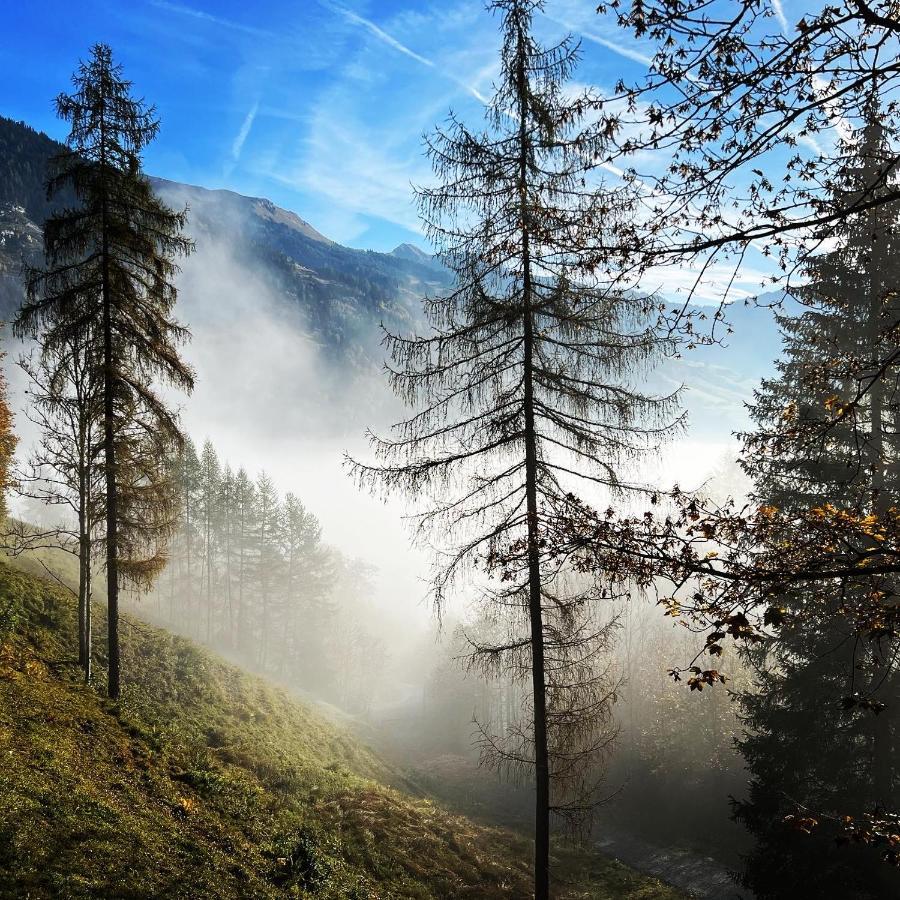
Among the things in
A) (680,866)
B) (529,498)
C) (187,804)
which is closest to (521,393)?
(529,498)

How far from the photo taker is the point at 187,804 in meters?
10.9

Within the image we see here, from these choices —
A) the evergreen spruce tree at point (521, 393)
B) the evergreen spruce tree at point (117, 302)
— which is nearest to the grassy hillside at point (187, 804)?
the evergreen spruce tree at point (117, 302)

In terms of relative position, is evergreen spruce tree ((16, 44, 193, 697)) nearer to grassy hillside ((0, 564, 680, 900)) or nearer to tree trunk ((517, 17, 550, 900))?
grassy hillside ((0, 564, 680, 900))

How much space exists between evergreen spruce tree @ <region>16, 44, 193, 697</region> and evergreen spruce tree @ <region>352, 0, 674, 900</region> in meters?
7.76

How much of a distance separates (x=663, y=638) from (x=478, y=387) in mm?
33298

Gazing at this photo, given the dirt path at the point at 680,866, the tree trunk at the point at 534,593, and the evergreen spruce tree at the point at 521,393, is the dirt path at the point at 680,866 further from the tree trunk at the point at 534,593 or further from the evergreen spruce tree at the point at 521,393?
the evergreen spruce tree at the point at 521,393

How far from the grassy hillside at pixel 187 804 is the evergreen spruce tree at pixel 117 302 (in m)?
2.83

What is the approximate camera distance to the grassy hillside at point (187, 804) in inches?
302

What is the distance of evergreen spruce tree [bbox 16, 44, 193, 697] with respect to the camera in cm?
1324

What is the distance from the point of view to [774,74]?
11.3ft

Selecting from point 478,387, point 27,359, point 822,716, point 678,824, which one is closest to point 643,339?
point 478,387

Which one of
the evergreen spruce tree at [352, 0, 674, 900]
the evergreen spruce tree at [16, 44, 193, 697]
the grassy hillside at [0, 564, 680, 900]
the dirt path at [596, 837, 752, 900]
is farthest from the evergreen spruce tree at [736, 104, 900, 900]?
the evergreen spruce tree at [16, 44, 193, 697]

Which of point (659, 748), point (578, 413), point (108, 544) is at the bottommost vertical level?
point (659, 748)

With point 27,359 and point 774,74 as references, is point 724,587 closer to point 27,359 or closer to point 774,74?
point 774,74
